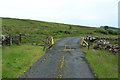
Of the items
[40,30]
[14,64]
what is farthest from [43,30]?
[14,64]

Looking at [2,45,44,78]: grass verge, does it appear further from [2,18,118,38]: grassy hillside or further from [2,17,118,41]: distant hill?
[2,18,118,38]: grassy hillside

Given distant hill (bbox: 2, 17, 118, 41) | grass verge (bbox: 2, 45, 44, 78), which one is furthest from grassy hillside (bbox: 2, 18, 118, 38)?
grass verge (bbox: 2, 45, 44, 78)

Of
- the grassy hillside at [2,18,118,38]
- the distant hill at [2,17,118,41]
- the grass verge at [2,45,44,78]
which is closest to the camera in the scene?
the grass verge at [2,45,44,78]

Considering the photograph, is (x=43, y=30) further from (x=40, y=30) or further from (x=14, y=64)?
(x=14, y=64)

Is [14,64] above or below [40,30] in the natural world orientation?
below

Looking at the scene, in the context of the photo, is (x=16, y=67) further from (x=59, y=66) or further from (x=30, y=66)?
(x=59, y=66)

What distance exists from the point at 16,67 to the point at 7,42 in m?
18.2

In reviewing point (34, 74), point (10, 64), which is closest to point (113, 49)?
point (10, 64)

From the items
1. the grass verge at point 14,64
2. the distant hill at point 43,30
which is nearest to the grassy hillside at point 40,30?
the distant hill at point 43,30

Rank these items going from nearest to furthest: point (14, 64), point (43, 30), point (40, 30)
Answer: point (14, 64), point (40, 30), point (43, 30)

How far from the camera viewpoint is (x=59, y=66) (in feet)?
84.6

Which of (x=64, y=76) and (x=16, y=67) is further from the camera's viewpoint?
(x=16, y=67)

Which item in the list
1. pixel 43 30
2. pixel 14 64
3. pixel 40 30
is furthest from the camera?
pixel 43 30

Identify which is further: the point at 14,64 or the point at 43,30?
the point at 43,30
